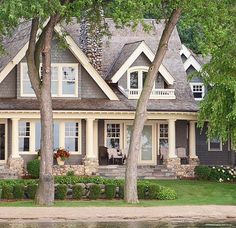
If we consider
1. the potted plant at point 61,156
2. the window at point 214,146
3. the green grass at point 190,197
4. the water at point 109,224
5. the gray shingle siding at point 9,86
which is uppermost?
the gray shingle siding at point 9,86

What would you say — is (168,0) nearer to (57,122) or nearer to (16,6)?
(16,6)

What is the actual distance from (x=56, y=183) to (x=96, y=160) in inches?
353

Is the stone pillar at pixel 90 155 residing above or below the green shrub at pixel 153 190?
above

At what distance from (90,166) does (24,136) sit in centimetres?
397

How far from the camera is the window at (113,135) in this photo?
145 ft

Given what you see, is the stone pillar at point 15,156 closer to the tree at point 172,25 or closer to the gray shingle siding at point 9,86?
the gray shingle siding at point 9,86

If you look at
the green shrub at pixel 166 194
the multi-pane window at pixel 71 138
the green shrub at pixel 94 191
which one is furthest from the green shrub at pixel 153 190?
the multi-pane window at pixel 71 138

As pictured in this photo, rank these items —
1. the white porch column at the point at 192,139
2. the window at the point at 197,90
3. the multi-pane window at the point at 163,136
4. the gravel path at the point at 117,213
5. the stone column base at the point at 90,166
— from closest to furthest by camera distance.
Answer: the gravel path at the point at 117,213
the stone column base at the point at 90,166
the white porch column at the point at 192,139
the multi-pane window at the point at 163,136
the window at the point at 197,90

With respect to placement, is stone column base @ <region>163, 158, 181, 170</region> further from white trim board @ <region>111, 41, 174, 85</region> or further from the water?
the water

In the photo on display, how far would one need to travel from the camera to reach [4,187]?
30.8 metres

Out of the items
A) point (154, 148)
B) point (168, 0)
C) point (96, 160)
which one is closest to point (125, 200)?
point (168, 0)

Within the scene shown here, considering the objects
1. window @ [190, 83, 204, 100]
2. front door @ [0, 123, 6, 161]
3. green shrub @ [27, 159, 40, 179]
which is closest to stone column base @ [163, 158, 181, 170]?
window @ [190, 83, 204, 100]

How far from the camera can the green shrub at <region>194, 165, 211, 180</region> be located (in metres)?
41.6

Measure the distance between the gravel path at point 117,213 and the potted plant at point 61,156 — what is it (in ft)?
41.5
